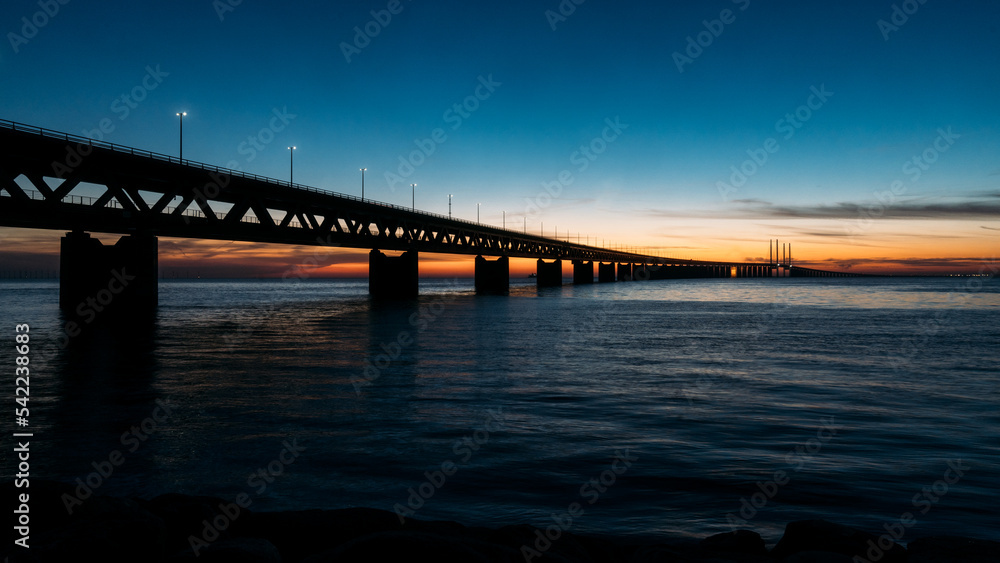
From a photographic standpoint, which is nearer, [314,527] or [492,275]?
[314,527]

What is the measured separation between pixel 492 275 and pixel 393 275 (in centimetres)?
4239

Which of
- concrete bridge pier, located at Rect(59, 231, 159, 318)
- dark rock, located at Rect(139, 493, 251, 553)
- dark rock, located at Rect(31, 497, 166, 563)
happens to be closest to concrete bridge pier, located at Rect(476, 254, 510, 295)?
concrete bridge pier, located at Rect(59, 231, 159, 318)

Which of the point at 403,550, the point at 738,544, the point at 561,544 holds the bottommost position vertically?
the point at 738,544

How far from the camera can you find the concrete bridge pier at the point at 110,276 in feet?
163

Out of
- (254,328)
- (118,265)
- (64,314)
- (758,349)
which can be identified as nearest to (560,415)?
(758,349)

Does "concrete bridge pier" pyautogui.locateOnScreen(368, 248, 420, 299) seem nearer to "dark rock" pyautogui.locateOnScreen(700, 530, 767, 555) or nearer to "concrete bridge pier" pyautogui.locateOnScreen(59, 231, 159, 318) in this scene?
"concrete bridge pier" pyautogui.locateOnScreen(59, 231, 159, 318)

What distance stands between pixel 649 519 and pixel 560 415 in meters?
6.34

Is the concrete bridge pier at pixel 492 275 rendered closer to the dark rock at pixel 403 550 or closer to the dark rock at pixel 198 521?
the dark rock at pixel 198 521

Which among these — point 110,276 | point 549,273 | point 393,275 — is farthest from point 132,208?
point 549,273

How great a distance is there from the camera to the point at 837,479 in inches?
371

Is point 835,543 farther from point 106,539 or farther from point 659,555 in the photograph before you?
point 106,539

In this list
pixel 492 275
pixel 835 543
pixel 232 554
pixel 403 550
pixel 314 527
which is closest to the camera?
pixel 403 550

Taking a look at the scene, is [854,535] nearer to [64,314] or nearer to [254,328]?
[254,328]

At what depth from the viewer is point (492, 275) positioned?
136 m
